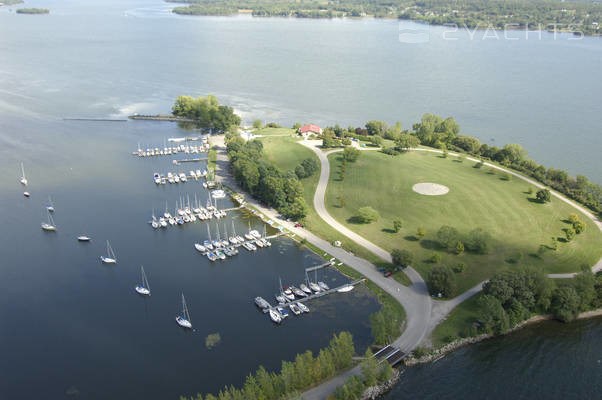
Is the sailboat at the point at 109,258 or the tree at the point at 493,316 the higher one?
the sailboat at the point at 109,258

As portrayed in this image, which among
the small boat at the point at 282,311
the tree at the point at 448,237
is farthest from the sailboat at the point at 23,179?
the tree at the point at 448,237

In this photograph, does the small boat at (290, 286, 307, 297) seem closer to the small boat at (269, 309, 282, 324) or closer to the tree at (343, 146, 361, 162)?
the small boat at (269, 309, 282, 324)

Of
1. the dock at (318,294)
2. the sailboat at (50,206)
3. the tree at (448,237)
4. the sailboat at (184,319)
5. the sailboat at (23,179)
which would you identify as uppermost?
the sailboat at (23,179)

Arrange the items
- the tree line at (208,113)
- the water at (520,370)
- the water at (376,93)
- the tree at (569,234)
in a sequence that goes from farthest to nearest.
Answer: the water at (376,93) < the tree line at (208,113) < the tree at (569,234) < the water at (520,370)

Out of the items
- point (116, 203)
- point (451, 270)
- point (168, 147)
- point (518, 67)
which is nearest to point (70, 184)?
point (116, 203)

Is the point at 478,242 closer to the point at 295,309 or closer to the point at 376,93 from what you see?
the point at 295,309

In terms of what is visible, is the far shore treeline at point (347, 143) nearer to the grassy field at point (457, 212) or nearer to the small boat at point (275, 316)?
the grassy field at point (457, 212)

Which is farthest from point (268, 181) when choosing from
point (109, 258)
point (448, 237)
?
point (448, 237)

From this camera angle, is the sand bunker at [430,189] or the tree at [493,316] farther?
the sand bunker at [430,189]

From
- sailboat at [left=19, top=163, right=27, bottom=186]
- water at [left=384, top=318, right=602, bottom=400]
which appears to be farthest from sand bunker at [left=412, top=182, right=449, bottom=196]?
sailboat at [left=19, top=163, right=27, bottom=186]

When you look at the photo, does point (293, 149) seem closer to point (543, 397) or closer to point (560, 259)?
point (560, 259)
